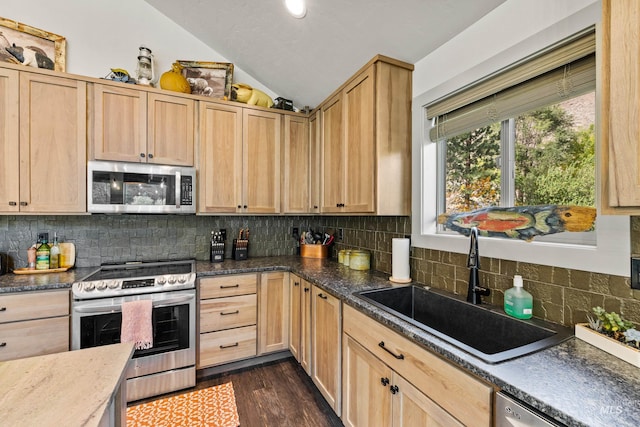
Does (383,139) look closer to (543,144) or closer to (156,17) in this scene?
(543,144)

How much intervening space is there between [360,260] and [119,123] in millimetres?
2247

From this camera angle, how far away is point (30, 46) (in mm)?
2254

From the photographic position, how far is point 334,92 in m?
2.41

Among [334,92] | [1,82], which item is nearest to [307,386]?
[334,92]

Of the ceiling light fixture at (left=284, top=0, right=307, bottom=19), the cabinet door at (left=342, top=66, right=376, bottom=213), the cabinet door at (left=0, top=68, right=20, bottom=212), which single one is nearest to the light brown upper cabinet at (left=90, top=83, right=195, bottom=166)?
the cabinet door at (left=0, top=68, right=20, bottom=212)

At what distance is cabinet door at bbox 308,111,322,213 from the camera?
8.94 ft

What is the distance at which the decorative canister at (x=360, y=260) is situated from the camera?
234cm

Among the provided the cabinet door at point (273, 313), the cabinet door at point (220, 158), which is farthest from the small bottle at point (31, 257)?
the cabinet door at point (273, 313)

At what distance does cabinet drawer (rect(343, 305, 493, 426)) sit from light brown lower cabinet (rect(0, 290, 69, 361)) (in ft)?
6.62

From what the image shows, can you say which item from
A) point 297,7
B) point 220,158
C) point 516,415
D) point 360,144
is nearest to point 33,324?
point 220,158

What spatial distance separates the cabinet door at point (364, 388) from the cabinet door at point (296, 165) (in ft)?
5.13

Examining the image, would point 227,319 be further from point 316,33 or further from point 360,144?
point 316,33

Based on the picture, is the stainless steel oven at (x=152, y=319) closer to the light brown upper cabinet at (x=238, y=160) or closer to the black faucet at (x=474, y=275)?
the light brown upper cabinet at (x=238, y=160)

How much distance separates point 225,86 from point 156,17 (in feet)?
2.97
